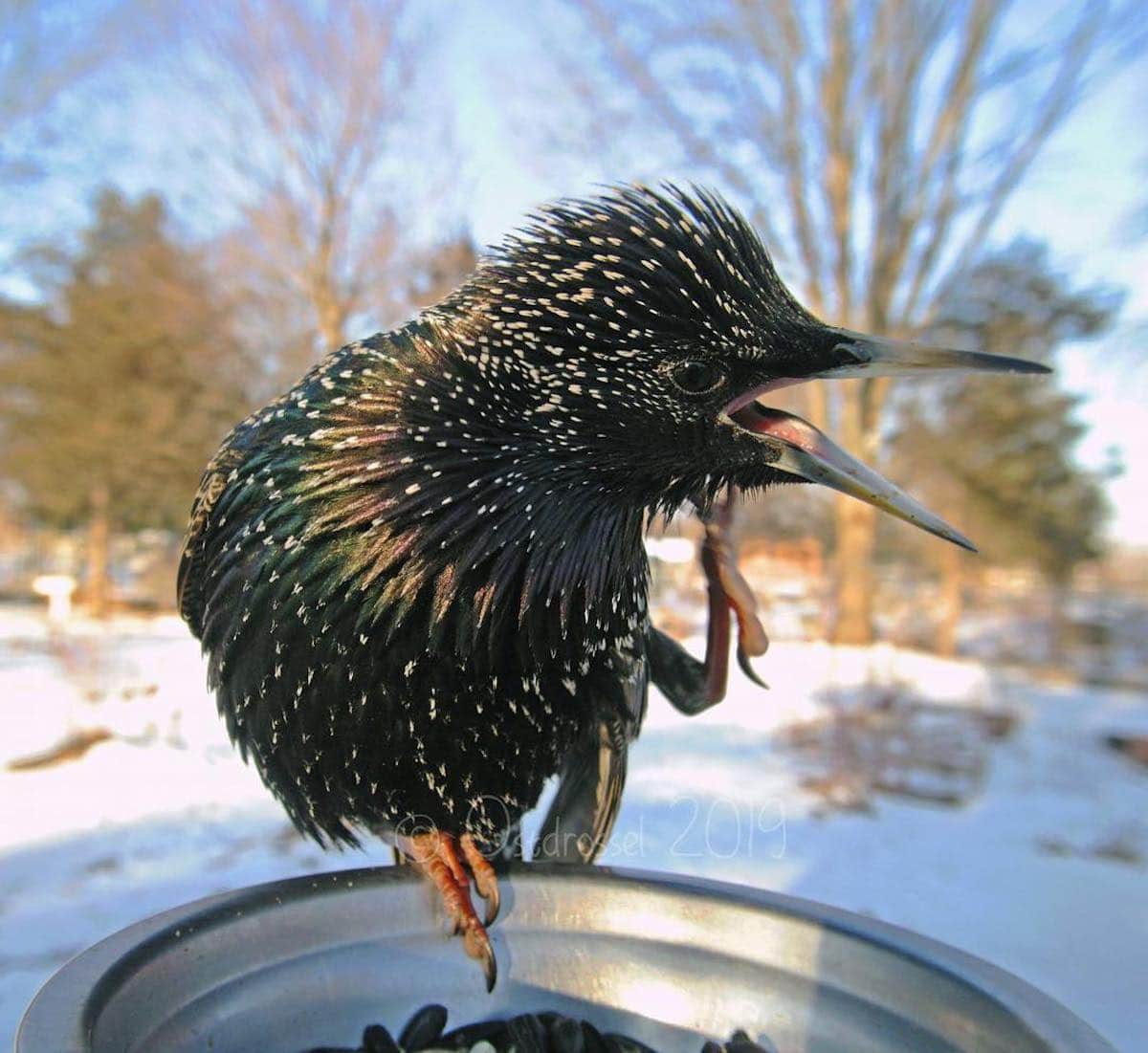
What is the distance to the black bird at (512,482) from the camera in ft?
3.68

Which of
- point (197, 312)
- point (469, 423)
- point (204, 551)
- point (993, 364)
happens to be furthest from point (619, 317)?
point (197, 312)

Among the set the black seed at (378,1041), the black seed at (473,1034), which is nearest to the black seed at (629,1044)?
the black seed at (473,1034)

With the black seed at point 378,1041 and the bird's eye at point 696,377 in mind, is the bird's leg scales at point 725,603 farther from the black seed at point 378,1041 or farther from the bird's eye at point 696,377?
the black seed at point 378,1041

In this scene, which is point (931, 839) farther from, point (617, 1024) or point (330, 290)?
point (330, 290)

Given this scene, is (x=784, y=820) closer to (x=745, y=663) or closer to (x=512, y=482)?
(x=745, y=663)

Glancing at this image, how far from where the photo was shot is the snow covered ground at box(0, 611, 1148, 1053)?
3.23 metres

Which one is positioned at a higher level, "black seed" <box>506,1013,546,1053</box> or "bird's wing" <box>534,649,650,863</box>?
"bird's wing" <box>534,649,650,863</box>

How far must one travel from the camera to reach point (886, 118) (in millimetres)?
9539

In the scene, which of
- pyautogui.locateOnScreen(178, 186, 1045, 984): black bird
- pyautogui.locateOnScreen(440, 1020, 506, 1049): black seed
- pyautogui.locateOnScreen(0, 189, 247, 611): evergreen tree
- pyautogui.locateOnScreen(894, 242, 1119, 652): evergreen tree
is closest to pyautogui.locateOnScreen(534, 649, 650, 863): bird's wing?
pyautogui.locateOnScreen(178, 186, 1045, 984): black bird

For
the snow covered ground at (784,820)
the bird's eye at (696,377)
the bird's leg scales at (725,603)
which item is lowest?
the snow covered ground at (784,820)

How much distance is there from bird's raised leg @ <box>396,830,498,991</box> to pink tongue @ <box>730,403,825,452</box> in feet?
2.28

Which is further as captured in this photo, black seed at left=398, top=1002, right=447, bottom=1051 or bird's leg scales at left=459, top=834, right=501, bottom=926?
bird's leg scales at left=459, top=834, right=501, bottom=926

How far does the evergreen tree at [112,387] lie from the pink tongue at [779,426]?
12073mm

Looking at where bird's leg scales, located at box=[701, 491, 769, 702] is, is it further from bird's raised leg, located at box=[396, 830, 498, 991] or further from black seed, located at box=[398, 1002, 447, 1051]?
black seed, located at box=[398, 1002, 447, 1051]
